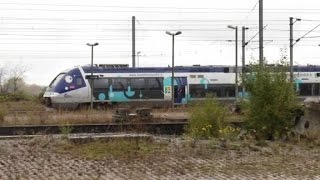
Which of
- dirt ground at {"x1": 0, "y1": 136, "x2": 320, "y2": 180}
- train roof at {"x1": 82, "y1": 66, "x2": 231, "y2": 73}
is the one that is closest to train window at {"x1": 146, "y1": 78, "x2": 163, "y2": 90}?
train roof at {"x1": 82, "y1": 66, "x2": 231, "y2": 73}

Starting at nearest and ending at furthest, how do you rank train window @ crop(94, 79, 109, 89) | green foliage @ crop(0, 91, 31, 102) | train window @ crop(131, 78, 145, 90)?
train window @ crop(94, 79, 109, 89) → train window @ crop(131, 78, 145, 90) → green foliage @ crop(0, 91, 31, 102)

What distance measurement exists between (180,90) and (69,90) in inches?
346

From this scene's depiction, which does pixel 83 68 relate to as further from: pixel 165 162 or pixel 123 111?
pixel 165 162

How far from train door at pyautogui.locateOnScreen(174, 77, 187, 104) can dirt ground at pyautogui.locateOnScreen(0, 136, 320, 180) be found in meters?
28.4

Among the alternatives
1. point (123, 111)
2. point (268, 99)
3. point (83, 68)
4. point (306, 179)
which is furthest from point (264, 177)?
point (83, 68)

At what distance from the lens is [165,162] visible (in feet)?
42.0

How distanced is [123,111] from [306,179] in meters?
18.3

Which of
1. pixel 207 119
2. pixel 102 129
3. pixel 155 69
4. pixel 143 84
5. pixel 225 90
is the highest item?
pixel 155 69

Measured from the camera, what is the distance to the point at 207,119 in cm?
1959

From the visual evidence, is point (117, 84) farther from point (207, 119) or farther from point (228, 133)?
point (228, 133)

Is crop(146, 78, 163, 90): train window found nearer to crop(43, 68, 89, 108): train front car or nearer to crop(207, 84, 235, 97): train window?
crop(207, 84, 235, 97): train window

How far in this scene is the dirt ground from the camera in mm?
10984

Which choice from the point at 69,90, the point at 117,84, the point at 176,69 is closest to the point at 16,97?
the point at 69,90

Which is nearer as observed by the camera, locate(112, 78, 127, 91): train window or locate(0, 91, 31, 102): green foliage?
locate(112, 78, 127, 91): train window
